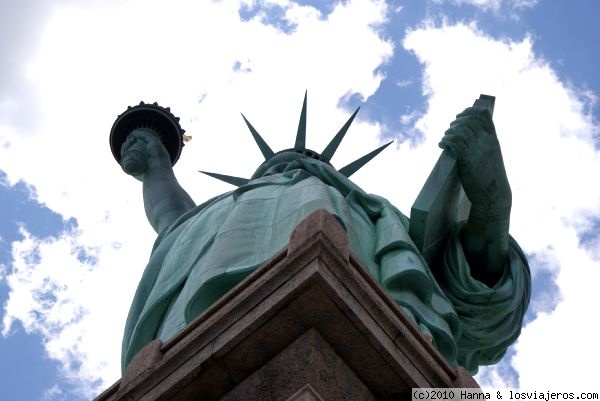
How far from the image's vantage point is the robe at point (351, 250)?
324 inches

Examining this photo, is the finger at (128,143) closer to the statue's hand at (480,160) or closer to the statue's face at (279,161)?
the statue's face at (279,161)

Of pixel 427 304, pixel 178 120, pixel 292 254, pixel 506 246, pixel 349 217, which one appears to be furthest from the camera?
pixel 178 120

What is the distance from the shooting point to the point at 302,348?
557 centimetres

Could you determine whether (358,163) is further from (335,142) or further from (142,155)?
(142,155)

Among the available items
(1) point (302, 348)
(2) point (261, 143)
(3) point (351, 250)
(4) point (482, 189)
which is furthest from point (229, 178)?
(1) point (302, 348)

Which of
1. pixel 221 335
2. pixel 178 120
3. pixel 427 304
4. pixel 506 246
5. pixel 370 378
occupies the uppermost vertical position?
pixel 178 120

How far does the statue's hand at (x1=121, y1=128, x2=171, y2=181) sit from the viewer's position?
13828 millimetres

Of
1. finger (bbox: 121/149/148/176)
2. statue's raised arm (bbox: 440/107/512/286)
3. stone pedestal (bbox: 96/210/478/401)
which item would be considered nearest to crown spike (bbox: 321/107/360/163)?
finger (bbox: 121/149/148/176)

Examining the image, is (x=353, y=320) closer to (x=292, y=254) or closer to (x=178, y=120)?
(x=292, y=254)

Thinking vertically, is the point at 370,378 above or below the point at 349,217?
below

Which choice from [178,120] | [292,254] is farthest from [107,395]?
[178,120]

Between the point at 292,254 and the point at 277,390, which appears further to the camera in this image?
the point at 292,254

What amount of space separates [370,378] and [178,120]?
9604mm

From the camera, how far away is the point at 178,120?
48.8 feet
